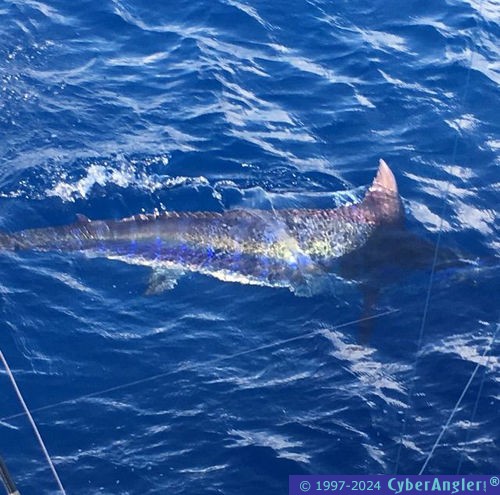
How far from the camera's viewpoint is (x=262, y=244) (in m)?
10.6

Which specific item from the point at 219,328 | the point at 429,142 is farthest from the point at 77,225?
the point at 429,142

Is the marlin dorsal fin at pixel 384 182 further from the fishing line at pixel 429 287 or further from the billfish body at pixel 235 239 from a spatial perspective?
the fishing line at pixel 429 287

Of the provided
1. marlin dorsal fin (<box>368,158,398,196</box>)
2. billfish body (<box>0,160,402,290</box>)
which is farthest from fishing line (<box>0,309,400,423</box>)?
marlin dorsal fin (<box>368,158,398,196</box>)

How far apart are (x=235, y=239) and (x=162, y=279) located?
109 cm

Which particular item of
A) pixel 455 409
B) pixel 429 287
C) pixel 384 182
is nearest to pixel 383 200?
pixel 384 182

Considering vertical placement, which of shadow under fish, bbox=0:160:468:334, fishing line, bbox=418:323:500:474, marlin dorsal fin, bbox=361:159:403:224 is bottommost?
fishing line, bbox=418:323:500:474

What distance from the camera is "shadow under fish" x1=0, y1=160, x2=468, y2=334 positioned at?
10.3 m

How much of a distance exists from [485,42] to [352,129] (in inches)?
172

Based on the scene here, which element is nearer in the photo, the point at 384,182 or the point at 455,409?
the point at 455,409

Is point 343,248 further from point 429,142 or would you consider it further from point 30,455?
point 30,455

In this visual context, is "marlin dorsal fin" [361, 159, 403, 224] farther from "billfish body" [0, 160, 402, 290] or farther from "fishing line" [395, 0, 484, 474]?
"fishing line" [395, 0, 484, 474]

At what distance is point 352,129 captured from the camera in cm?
1300

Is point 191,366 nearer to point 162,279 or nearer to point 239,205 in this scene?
point 162,279

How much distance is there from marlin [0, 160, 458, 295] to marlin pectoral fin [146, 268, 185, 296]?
0.01 m
